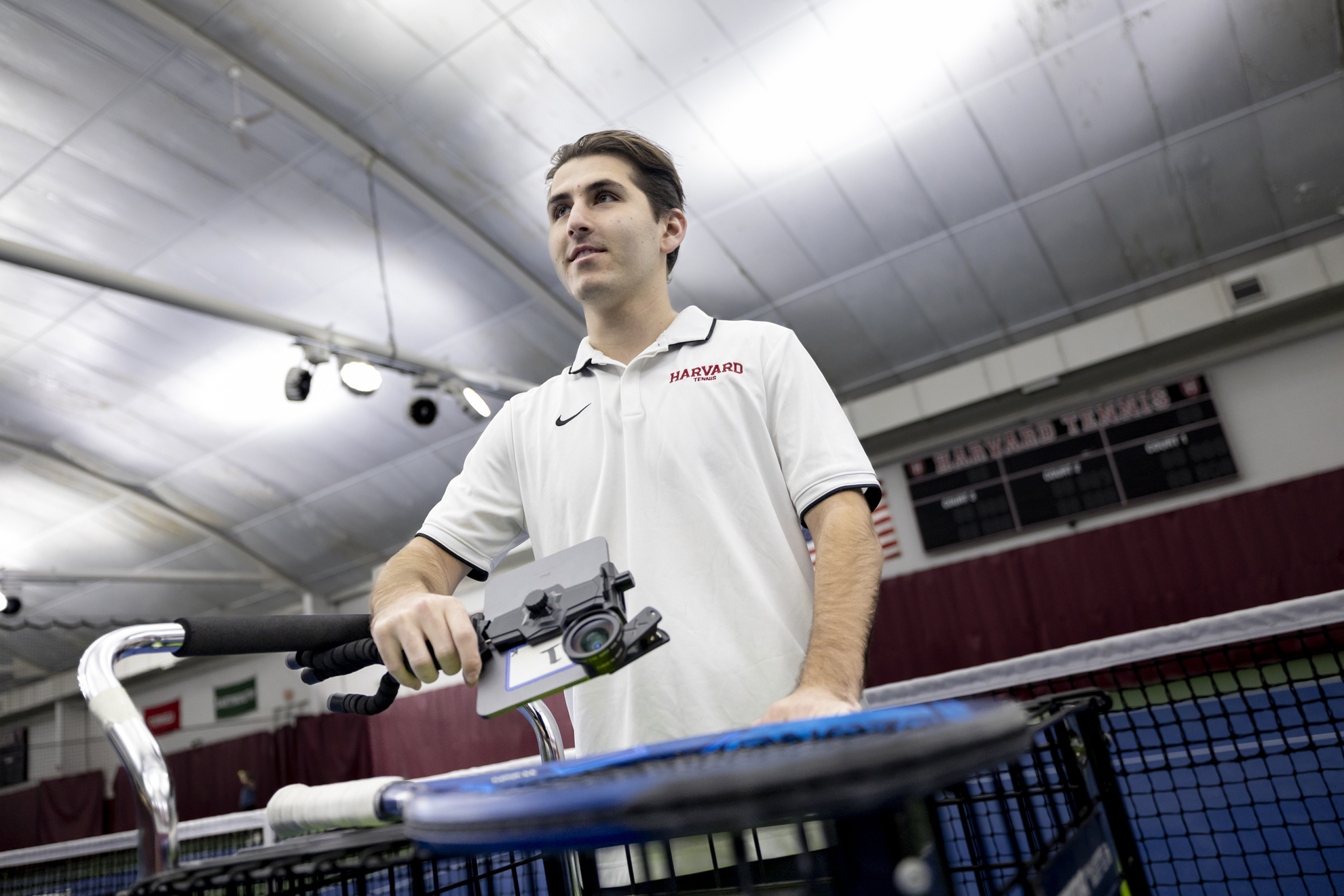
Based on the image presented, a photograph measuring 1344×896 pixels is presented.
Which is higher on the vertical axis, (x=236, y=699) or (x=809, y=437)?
(x=236, y=699)

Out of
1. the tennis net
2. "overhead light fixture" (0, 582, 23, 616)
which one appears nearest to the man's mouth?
the tennis net

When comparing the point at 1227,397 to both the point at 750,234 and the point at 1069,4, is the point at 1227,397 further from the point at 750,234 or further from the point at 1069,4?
the point at 750,234

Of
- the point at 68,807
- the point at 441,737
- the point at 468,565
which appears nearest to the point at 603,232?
the point at 468,565

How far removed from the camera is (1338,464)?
727 centimetres

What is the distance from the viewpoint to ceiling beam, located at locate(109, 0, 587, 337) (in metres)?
5.88

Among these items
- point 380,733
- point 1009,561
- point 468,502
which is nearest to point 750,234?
point 1009,561

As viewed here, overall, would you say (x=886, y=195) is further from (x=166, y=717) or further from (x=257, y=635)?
(x=166, y=717)

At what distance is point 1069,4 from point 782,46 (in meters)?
1.91

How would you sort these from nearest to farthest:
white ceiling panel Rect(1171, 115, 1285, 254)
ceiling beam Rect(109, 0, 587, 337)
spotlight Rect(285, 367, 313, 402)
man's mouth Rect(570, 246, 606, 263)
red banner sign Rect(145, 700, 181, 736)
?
man's mouth Rect(570, 246, 606, 263), ceiling beam Rect(109, 0, 587, 337), white ceiling panel Rect(1171, 115, 1285, 254), spotlight Rect(285, 367, 313, 402), red banner sign Rect(145, 700, 181, 736)

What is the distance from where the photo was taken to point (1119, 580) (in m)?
7.60

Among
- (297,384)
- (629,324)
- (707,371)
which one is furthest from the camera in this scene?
(297,384)

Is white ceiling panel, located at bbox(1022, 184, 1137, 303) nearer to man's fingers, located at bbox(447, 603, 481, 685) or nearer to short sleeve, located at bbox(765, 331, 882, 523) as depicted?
short sleeve, located at bbox(765, 331, 882, 523)

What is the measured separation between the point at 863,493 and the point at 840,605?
0.18 metres

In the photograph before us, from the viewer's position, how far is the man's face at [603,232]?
124 centimetres
